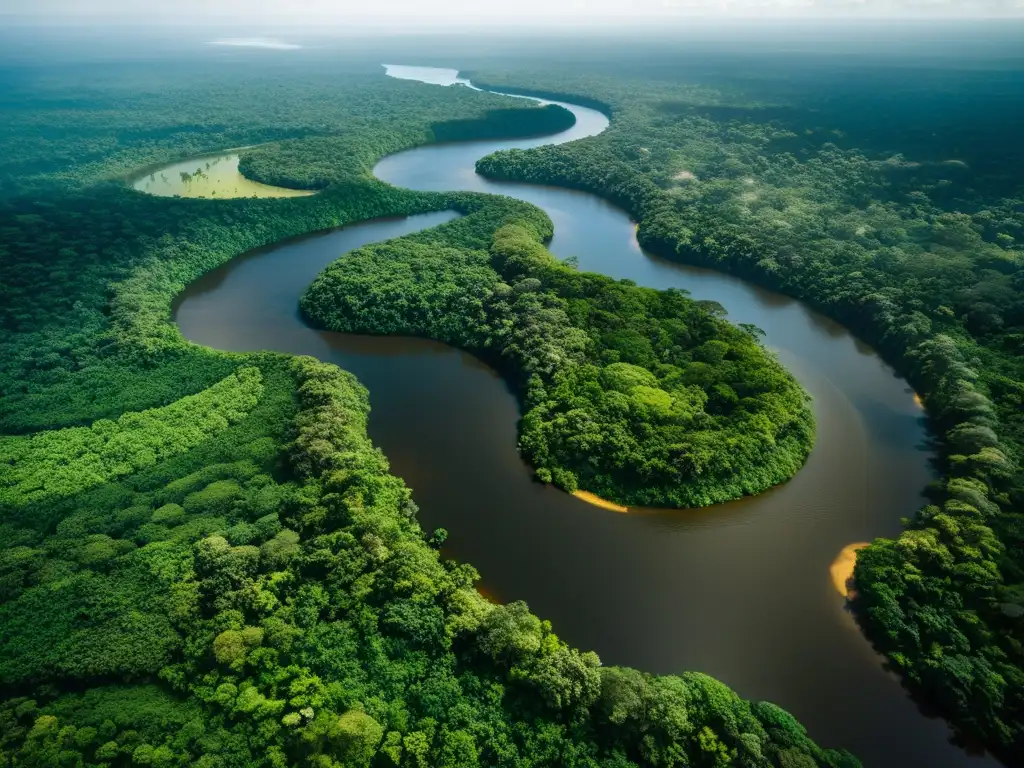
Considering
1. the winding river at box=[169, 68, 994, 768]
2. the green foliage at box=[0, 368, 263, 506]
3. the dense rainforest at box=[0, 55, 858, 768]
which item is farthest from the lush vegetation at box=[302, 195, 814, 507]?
the green foliage at box=[0, 368, 263, 506]

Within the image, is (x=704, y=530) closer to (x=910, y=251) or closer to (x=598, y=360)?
(x=598, y=360)

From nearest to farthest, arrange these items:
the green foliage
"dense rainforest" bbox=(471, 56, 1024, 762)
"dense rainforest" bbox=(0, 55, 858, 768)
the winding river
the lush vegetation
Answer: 1. "dense rainforest" bbox=(0, 55, 858, 768)
2. the winding river
3. "dense rainforest" bbox=(471, 56, 1024, 762)
4. the green foliage
5. the lush vegetation

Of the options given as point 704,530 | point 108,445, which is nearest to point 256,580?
point 108,445

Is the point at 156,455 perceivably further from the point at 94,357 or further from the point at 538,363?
the point at 538,363

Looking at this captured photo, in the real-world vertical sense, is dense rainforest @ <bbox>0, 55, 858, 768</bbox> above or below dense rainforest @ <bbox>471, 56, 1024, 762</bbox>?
below

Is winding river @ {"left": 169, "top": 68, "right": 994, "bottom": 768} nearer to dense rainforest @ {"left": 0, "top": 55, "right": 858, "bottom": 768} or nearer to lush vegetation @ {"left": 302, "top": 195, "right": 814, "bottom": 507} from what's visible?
lush vegetation @ {"left": 302, "top": 195, "right": 814, "bottom": 507}

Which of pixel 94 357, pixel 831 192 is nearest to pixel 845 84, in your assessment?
pixel 831 192
